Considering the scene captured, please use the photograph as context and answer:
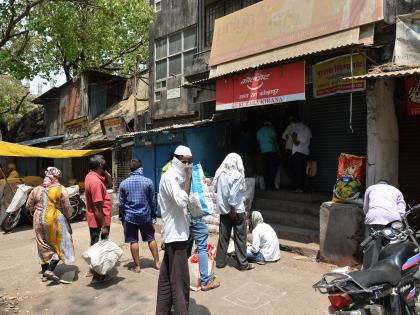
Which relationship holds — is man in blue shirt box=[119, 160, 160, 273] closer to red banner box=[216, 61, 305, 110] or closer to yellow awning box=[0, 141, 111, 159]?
red banner box=[216, 61, 305, 110]

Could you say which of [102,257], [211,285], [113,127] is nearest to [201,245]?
[211,285]

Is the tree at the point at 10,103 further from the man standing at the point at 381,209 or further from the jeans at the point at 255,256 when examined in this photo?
the man standing at the point at 381,209

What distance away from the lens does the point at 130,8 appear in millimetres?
10781

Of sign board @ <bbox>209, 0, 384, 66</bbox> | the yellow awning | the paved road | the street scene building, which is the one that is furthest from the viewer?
the yellow awning

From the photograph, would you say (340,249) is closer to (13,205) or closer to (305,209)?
(305,209)

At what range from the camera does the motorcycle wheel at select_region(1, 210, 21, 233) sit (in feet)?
34.4

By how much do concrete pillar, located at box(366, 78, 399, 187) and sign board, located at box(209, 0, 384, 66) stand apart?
1.13 meters

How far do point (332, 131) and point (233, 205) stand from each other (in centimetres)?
382

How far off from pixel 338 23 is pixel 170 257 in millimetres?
4946

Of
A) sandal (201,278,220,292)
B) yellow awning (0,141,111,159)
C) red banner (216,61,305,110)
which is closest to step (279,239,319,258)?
sandal (201,278,220,292)

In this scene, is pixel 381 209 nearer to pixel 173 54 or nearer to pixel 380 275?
pixel 380 275

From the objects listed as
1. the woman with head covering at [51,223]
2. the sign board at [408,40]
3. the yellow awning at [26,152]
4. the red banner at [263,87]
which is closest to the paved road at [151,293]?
the woman with head covering at [51,223]

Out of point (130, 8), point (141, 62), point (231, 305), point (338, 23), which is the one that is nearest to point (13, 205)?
point (130, 8)

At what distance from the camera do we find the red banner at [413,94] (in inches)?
215
